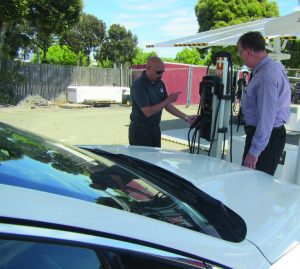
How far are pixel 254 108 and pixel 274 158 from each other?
0.53m

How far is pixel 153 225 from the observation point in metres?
1.36

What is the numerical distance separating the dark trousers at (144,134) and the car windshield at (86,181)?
2.34m

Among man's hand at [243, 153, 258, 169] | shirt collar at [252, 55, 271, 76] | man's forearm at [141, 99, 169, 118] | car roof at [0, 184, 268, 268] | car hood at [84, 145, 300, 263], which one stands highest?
shirt collar at [252, 55, 271, 76]

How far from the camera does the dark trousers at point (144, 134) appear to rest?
447 centimetres

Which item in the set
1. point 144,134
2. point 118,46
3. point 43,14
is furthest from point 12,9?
point 118,46

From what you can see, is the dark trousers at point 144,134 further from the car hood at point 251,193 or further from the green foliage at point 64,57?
the green foliage at point 64,57

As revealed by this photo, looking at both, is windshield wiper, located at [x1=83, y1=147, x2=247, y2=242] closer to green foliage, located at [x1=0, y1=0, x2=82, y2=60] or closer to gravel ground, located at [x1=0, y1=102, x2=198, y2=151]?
gravel ground, located at [x1=0, y1=102, x2=198, y2=151]

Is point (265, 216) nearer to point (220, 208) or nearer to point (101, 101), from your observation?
point (220, 208)

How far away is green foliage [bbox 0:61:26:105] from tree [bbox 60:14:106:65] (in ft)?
80.6

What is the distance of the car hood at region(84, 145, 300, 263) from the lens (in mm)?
1701

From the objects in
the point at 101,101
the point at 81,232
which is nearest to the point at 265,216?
the point at 81,232

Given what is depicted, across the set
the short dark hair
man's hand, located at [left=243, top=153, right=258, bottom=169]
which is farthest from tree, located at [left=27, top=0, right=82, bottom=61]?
man's hand, located at [left=243, top=153, right=258, bottom=169]

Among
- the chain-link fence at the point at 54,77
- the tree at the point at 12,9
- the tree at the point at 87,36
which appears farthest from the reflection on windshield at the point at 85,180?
the tree at the point at 87,36

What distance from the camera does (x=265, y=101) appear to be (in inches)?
134
